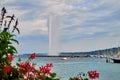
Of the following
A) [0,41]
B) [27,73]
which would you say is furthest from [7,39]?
[27,73]

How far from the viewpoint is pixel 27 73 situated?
23.2 feet

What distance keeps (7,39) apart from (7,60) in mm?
320

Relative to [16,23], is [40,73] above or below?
below

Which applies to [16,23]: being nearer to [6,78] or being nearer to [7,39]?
[7,39]

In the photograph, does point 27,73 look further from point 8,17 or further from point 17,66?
point 8,17

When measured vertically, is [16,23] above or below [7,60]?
above

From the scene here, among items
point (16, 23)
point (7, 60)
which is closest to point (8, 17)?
point (16, 23)

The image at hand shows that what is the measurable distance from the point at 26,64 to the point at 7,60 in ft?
0.99

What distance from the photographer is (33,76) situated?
23.5ft

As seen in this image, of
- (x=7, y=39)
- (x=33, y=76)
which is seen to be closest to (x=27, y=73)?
(x=33, y=76)

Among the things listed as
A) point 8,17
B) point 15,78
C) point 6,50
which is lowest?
point 15,78

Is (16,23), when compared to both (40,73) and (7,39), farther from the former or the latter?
(40,73)

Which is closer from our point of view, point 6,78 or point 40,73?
point 6,78

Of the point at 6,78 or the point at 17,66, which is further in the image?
the point at 17,66
